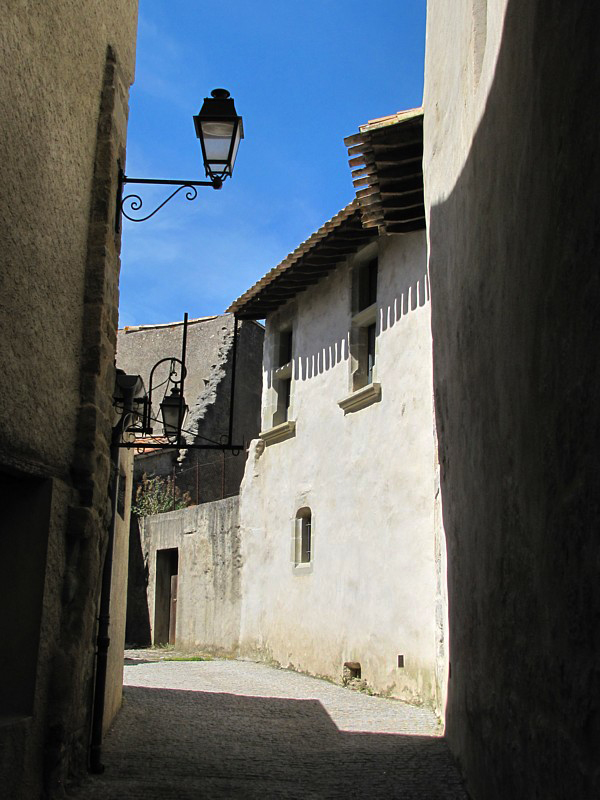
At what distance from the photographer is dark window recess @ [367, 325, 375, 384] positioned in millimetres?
12892

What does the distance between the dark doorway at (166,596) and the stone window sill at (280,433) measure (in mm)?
3910

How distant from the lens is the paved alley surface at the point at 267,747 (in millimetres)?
5316

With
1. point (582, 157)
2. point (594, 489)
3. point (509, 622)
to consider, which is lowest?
point (509, 622)

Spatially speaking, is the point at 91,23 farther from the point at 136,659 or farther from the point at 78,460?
the point at 136,659

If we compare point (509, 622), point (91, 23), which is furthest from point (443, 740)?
point (91, 23)

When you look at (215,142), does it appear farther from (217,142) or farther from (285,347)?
(285,347)

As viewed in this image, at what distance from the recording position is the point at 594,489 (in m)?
2.45

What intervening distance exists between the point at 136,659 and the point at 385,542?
571 cm

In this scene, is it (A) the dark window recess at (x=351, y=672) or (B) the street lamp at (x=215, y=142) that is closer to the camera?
(B) the street lamp at (x=215, y=142)

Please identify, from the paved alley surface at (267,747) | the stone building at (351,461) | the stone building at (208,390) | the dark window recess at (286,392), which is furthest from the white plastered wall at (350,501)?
the stone building at (208,390)

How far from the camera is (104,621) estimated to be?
586cm

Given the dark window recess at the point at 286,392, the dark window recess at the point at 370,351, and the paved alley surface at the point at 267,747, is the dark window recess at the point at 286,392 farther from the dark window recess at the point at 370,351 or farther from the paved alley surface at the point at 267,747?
the paved alley surface at the point at 267,747

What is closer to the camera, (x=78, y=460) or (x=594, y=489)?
(x=594, y=489)

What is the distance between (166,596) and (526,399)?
15.9 m
